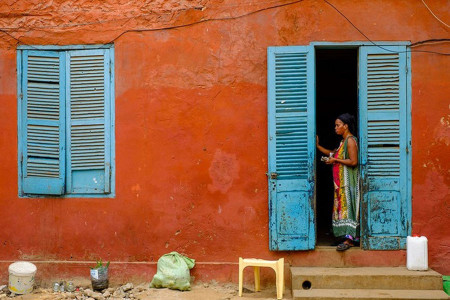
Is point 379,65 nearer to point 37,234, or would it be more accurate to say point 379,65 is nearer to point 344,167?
point 344,167

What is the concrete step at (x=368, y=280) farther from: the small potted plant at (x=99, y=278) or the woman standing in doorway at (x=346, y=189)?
the small potted plant at (x=99, y=278)

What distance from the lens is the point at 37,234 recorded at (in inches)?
244

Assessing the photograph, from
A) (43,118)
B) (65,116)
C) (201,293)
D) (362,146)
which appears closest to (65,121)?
(65,116)

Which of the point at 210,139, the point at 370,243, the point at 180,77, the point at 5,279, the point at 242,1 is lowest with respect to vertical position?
the point at 5,279

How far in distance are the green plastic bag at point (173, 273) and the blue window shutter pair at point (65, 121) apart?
1.12 metres

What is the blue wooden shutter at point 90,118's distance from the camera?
6.15m

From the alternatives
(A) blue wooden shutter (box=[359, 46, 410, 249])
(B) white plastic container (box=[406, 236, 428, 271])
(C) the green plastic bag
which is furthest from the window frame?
(B) white plastic container (box=[406, 236, 428, 271])

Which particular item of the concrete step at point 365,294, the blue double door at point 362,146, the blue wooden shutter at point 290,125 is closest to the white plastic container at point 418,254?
the blue double door at point 362,146

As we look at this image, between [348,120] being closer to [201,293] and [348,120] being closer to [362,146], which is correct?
[362,146]

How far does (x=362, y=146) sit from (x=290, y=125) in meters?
0.82

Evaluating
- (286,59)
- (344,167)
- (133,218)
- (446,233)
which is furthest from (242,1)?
(446,233)

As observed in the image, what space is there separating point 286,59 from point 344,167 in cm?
135

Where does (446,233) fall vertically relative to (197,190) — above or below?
below

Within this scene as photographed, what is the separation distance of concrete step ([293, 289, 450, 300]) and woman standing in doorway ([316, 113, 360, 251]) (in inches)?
22.7
